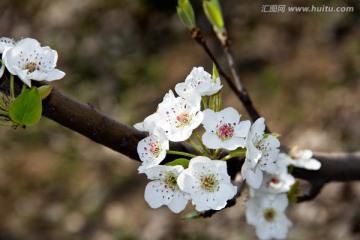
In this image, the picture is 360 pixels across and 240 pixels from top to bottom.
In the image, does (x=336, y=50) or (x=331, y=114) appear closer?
(x=331, y=114)

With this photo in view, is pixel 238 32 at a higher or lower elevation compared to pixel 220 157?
lower

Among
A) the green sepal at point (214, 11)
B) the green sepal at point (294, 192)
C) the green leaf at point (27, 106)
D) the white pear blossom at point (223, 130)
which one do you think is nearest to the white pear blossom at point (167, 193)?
the white pear blossom at point (223, 130)

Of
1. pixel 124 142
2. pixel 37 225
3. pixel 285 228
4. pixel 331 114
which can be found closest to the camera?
pixel 124 142

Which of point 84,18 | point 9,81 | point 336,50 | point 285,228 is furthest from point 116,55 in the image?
point 9,81

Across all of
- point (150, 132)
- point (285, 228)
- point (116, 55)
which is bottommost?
point (116, 55)

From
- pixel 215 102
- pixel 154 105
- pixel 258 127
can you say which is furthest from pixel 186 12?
pixel 154 105

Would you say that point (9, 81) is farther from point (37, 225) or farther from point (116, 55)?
point (116, 55)

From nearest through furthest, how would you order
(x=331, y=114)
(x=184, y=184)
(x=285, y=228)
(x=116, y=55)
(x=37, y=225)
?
(x=184, y=184), (x=285, y=228), (x=331, y=114), (x=37, y=225), (x=116, y=55)

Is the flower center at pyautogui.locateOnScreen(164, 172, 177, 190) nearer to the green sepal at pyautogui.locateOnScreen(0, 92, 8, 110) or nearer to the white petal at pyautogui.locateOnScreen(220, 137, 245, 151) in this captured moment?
the white petal at pyautogui.locateOnScreen(220, 137, 245, 151)

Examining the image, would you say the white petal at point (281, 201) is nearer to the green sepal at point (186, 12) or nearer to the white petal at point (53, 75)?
the green sepal at point (186, 12)
